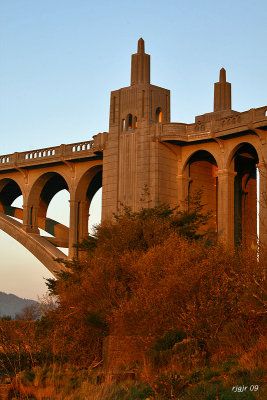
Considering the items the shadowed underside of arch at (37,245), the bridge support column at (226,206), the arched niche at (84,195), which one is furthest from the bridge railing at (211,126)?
the shadowed underside of arch at (37,245)

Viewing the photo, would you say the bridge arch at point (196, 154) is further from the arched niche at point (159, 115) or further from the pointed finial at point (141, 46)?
the pointed finial at point (141, 46)

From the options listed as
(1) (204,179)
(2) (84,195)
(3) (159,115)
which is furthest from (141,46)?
(2) (84,195)

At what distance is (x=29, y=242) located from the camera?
48531 millimetres

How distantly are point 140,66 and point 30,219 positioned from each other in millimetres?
16522

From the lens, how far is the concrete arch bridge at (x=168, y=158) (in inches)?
1330

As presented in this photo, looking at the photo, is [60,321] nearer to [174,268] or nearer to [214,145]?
[174,268]

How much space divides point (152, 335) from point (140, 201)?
15.4 m

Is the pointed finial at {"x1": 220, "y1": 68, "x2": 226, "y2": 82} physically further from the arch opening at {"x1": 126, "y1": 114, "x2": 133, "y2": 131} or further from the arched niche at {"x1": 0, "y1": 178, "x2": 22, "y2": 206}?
the arched niche at {"x1": 0, "y1": 178, "x2": 22, "y2": 206}

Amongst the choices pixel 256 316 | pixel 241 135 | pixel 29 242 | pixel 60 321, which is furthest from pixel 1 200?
pixel 256 316

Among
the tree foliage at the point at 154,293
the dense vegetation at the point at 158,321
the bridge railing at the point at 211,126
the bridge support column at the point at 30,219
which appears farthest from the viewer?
the bridge support column at the point at 30,219

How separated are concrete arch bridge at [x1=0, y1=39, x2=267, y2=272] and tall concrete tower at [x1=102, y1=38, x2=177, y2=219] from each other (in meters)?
0.05

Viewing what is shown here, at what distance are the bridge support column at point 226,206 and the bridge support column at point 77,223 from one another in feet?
43.6

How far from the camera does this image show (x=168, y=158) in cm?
3703

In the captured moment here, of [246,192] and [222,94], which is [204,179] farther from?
[222,94]
